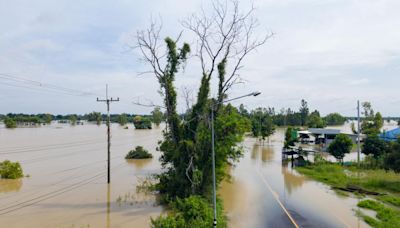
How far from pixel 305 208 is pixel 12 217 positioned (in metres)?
16.9

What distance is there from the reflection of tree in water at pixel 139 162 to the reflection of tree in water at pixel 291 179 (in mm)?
16591

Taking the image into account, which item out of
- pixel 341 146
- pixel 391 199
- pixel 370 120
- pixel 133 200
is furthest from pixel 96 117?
pixel 391 199

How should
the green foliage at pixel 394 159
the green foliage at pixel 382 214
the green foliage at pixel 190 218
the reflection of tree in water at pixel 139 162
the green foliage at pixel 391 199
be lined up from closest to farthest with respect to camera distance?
1. the green foliage at pixel 190 218
2. the green foliage at pixel 382 214
3. the green foliage at pixel 391 199
4. the green foliage at pixel 394 159
5. the reflection of tree in water at pixel 139 162

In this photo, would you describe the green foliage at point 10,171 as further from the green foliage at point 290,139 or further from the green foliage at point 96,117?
the green foliage at point 96,117

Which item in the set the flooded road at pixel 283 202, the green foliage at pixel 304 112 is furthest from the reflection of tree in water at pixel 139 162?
the green foliage at pixel 304 112

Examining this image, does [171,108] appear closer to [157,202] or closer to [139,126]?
[157,202]

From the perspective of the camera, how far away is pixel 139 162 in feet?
142

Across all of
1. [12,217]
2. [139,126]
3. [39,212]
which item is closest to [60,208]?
[39,212]

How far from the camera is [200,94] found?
21.5 meters

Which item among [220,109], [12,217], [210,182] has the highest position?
[220,109]

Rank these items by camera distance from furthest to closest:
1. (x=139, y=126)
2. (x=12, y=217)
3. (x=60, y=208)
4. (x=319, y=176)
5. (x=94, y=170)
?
(x=139, y=126) → (x=94, y=170) → (x=319, y=176) → (x=60, y=208) → (x=12, y=217)

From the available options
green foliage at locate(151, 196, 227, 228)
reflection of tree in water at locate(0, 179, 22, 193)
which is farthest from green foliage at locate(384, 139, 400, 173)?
reflection of tree in water at locate(0, 179, 22, 193)

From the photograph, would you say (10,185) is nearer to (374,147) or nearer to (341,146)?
(341,146)

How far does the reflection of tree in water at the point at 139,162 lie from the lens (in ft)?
131
